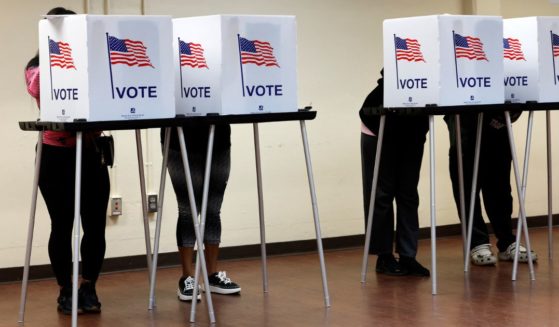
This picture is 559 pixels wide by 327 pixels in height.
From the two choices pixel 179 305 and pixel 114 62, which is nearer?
pixel 114 62

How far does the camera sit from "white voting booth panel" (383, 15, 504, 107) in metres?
4.71

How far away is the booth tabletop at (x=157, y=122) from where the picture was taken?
3.79 meters

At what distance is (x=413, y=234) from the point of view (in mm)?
5340

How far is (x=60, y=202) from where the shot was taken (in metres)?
4.40

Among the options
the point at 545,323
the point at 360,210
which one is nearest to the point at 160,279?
the point at 360,210

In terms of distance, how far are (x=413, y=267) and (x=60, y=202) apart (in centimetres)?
204

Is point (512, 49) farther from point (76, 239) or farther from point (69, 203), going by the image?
point (76, 239)

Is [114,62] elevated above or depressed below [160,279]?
above

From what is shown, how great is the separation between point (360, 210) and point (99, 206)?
2.54 meters

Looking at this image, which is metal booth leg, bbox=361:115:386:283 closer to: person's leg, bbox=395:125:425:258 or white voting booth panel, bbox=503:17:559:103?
person's leg, bbox=395:125:425:258

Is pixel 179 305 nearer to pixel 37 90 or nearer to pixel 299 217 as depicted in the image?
pixel 37 90

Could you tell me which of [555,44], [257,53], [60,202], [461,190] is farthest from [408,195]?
[60,202]

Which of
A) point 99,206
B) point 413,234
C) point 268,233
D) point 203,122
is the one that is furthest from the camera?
point 268,233

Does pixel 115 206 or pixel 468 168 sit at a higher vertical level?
pixel 468 168
